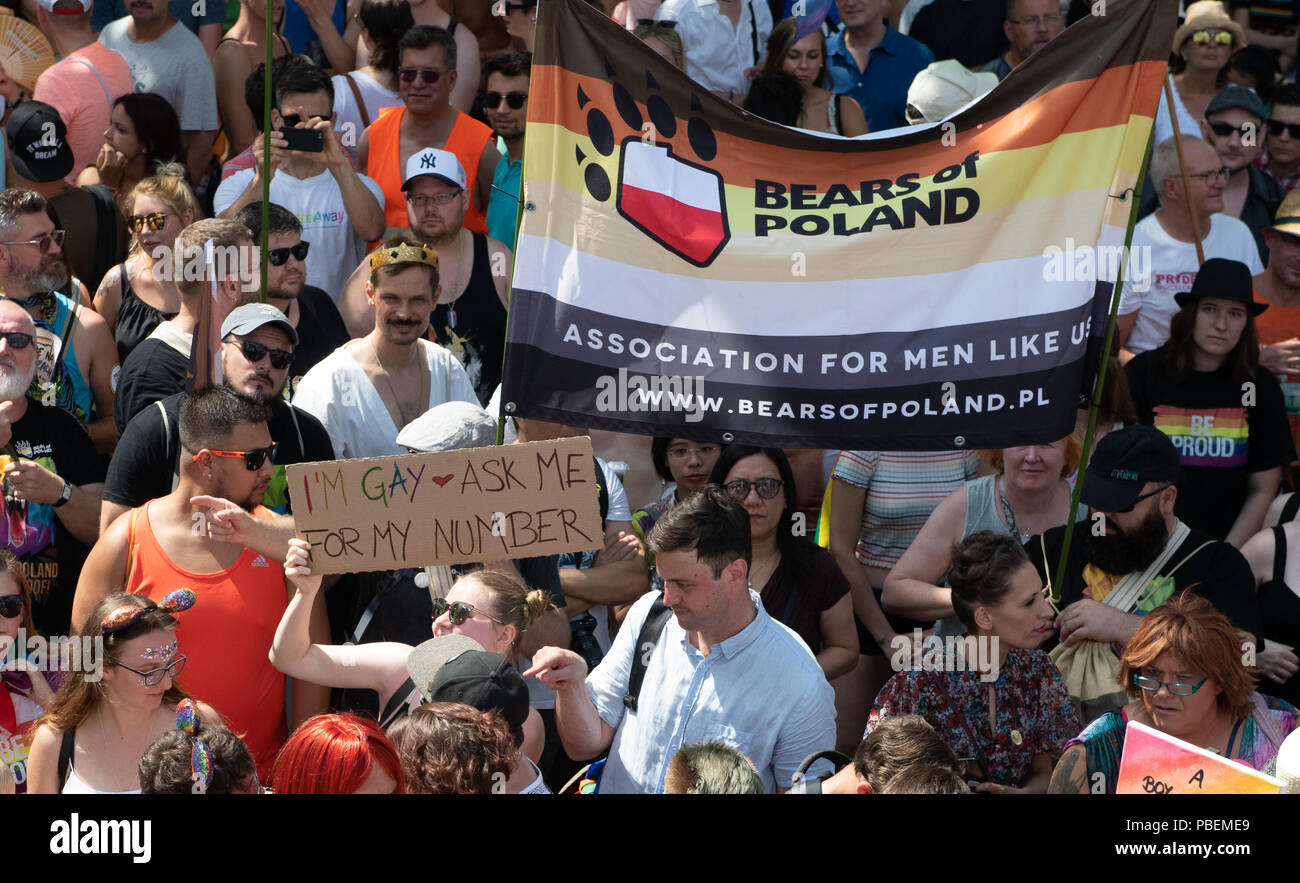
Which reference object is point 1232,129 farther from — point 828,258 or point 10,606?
point 10,606

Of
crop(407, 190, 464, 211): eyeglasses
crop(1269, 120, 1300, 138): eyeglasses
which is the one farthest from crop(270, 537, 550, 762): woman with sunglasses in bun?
crop(1269, 120, 1300, 138): eyeglasses

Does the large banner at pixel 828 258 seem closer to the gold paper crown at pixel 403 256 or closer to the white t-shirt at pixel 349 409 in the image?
the white t-shirt at pixel 349 409

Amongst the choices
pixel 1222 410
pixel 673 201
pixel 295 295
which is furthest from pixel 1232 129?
pixel 295 295

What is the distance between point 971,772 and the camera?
497 centimetres

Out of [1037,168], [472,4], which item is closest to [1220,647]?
[1037,168]

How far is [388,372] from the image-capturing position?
6.49 meters

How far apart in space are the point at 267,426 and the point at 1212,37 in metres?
6.45

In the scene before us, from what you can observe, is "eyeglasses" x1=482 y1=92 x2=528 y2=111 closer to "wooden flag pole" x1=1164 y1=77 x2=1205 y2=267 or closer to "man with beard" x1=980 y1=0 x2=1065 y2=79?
"man with beard" x1=980 y1=0 x2=1065 y2=79

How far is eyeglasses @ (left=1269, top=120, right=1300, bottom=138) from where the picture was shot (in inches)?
360

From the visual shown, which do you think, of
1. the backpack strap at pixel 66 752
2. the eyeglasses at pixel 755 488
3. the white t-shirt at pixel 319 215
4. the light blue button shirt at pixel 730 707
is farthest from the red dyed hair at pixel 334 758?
the white t-shirt at pixel 319 215

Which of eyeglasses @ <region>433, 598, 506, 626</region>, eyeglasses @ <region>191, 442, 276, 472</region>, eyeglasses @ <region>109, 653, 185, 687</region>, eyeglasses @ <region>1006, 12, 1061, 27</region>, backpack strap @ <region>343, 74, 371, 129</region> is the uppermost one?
eyeglasses @ <region>1006, 12, 1061, 27</region>

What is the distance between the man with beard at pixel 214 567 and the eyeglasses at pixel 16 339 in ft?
3.22

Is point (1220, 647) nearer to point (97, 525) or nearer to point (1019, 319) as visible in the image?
point (1019, 319)

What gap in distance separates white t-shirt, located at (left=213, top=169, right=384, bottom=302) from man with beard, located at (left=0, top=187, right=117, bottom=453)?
1.13m
